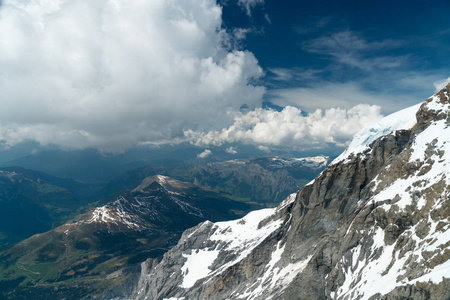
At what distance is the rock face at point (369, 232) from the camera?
7150cm

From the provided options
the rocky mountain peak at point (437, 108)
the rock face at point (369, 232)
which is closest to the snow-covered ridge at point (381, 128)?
the rock face at point (369, 232)

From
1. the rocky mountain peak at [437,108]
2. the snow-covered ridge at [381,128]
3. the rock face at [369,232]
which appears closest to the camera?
the rock face at [369,232]

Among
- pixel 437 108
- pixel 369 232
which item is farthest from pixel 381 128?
pixel 369 232

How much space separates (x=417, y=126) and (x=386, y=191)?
36.4 metres

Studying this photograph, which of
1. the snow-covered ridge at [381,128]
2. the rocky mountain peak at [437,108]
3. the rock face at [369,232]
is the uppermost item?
the snow-covered ridge at [381,128]

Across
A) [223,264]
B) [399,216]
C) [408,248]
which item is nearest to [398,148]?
[399,216]

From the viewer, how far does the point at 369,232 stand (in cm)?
9525

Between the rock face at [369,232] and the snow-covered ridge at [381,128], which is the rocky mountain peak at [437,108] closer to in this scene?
the rock face at [369,232]

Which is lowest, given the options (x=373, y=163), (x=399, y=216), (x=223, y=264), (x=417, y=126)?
(x=223, y=264)

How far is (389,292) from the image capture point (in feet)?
220

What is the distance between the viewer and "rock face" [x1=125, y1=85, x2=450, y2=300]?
71.5 metres

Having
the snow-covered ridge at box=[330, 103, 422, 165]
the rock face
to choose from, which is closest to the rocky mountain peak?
the rock face

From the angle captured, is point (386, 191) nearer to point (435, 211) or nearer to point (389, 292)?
point (435, 211)

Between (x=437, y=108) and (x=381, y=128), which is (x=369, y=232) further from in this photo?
(x=381, y=128)
